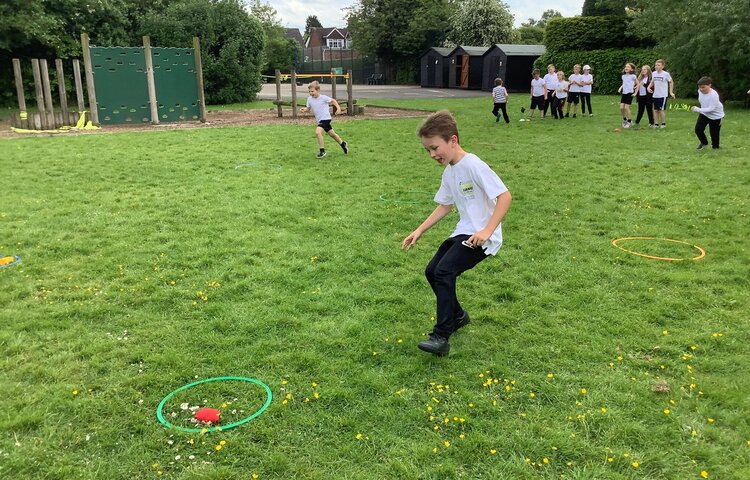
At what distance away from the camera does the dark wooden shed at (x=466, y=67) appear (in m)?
41.5

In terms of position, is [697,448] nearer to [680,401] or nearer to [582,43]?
[680,401]

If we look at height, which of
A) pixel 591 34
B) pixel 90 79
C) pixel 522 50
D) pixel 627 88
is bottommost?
pixel 627 88

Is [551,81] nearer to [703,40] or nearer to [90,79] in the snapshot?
[703,40]

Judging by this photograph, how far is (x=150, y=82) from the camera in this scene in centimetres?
1936

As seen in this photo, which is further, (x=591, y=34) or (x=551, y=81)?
(x=591, y=34)

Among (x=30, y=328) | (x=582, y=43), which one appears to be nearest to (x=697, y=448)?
(x=30, y=328)

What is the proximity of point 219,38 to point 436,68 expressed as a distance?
2287 cm

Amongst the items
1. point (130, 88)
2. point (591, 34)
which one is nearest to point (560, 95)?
point (130, 88)

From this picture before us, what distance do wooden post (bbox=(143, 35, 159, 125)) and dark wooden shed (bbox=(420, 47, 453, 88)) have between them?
29688 millimetres

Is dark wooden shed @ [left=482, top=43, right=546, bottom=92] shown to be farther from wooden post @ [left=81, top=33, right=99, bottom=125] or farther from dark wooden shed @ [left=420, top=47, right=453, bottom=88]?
wooden post @ [left=81, top=33, right=99, bottom=125]

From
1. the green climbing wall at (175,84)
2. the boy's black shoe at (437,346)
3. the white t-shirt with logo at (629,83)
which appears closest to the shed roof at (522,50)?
the white t-shirt with logo at (629,83)

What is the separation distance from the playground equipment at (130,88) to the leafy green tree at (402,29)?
39.4 metres

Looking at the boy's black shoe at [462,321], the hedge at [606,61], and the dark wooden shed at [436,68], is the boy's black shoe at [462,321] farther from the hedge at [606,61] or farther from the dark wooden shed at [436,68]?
the dark wooden shed at [436,68]

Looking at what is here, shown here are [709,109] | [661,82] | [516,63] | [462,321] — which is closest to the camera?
[462,321]
